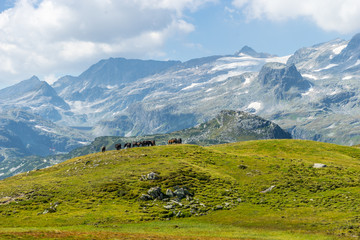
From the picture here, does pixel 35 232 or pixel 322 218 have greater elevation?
pixel 35 232

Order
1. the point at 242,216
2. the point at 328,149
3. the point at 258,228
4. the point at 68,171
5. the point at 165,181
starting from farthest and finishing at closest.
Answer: the point at 328,149 → the point at 68,171 → the point at 165,181 → the point at 242,216 → the point at 258,228

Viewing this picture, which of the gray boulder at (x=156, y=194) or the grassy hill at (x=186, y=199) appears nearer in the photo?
the grassy hill at (x=186, y=199)

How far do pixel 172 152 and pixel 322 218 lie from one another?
51350mm

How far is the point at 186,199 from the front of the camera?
6638 cm

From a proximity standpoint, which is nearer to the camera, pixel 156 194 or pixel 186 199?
pixel 186 199

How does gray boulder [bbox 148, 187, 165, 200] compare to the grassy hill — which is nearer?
the grassy hill

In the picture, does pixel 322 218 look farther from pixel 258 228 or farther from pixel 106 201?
pixel 106 201

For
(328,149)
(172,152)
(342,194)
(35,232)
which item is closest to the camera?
(35,232)

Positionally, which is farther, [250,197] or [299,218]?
[250,197]

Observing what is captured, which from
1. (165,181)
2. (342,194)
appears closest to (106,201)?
(165,181)

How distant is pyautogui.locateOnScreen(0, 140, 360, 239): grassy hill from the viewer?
162ft

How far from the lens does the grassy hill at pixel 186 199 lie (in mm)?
49438

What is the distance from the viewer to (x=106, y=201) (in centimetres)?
6500

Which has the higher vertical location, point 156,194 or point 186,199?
point 156,194
